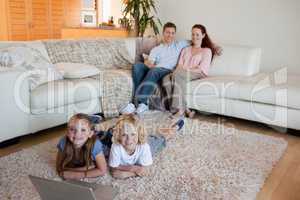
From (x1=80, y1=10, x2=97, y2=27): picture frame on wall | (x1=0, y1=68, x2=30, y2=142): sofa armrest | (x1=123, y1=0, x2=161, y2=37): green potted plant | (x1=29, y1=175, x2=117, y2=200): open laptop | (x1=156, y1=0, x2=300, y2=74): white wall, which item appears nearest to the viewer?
(x1=29, y1=175, x2=117, y2=200): open laptop

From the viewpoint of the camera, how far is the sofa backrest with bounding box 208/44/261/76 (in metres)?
3.32

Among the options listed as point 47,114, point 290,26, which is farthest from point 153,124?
point 290,26

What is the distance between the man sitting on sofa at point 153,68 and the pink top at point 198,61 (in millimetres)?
135

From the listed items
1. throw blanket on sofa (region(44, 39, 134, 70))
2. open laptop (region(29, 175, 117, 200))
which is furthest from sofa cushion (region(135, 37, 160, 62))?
open laptop (region(29, 175, 117, 200))

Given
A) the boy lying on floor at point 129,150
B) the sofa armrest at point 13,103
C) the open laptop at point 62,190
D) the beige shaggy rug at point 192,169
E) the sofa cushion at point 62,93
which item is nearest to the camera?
the open laptop at point 62,190

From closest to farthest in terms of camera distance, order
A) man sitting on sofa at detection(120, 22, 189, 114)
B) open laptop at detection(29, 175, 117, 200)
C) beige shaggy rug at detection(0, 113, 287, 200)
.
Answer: open laptop at detection(29, 175, 117, 200) < beige shaggy rug at detection(0, 113, 287, 200) < man sitting on sofa at detection(120, 22, 189, 114)

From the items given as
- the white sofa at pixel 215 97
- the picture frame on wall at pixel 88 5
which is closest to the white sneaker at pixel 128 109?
the white sofa at pixel 215 97

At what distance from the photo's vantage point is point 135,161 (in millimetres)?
1890

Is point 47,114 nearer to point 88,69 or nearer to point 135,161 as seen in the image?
point 88,69

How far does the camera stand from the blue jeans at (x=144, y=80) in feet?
10.6

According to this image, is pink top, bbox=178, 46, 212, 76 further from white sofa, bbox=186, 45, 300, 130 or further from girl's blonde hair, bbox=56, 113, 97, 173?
girl's blonde hair, bbox=56, 113, 97, 173

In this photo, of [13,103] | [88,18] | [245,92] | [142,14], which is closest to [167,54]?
[245,92]

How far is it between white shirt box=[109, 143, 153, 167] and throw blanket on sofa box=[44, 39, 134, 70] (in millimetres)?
1552

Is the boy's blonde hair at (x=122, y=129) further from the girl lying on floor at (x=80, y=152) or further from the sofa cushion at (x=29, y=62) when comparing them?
the sofa cushion at (x=29, y=62)
